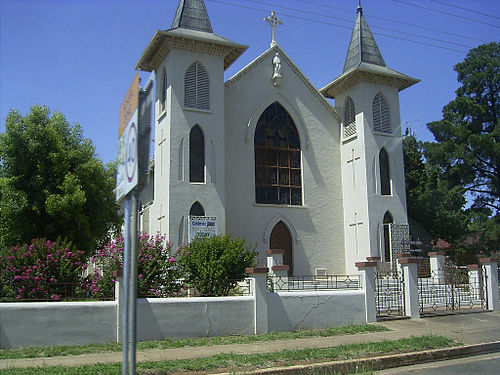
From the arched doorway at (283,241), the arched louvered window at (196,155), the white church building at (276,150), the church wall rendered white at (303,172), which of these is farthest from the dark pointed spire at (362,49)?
the arched louvered window at (196,155)

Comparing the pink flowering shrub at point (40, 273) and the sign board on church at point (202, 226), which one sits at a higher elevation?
the sign board on church at point (202, 226)

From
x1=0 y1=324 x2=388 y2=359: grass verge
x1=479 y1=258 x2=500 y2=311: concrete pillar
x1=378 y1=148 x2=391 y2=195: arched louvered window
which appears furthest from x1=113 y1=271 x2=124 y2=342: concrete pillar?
x1=378 y1=148 x2=391 y2=195: arched louvered window

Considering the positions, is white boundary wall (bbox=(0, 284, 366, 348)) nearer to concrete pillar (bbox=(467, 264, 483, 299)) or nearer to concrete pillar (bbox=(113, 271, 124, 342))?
concrete pillar (bbox=(113, 271, 124, 342))

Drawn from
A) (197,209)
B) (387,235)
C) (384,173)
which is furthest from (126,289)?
(384,173)

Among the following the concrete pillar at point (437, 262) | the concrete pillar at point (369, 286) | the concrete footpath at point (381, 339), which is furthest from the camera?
the concrete pillar at point (437, 262)

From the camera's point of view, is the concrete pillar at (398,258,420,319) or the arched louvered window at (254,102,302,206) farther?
the arched louvered window at (254,102,302,206)

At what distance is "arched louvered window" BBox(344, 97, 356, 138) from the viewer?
25469 mm

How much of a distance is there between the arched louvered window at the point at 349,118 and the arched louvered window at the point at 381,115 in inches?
40.3

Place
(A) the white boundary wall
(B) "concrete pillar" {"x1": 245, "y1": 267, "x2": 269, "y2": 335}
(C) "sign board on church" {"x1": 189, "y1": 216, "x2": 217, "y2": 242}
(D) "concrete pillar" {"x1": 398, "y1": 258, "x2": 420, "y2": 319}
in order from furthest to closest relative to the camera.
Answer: (C) "sign board on church" {"x1": 189, "y1": 216, "x2": 217, "y2": 242}, (D) "concrete pillar" {"x1": 398, "y1": 258, "x2": 420, "y2": 319}, (B) "concrete pillar" {"x1": 245, "y1": 267, "x2": 269, "y2": 335}, (A) the white boundary wall

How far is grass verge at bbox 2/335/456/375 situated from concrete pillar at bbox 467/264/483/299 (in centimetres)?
824

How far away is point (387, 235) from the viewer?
24.0 m

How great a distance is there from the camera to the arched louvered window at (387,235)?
2367cm

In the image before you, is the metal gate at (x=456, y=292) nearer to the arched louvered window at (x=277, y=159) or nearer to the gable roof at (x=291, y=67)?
the arched louvered window at (x=277, y=159)

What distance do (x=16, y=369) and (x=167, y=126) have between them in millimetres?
14051
